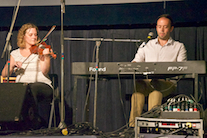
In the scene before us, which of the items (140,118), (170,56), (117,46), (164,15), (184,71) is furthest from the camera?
(117,46)

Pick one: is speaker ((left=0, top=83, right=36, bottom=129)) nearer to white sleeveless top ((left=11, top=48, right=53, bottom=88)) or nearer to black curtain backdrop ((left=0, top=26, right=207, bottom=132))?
white sleeveless top ((left=11, top=48, right=53, bottom=88))

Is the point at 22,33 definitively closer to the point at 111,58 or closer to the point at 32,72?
the point at 32,72

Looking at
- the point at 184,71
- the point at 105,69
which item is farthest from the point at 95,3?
the point at 184,71

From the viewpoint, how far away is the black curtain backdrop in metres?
3.08

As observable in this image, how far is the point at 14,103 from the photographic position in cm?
199

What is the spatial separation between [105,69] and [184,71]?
659 millimetres

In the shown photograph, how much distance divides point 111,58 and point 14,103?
60.9 inches

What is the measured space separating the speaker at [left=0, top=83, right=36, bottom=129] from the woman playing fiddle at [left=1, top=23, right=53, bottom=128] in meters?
0.40

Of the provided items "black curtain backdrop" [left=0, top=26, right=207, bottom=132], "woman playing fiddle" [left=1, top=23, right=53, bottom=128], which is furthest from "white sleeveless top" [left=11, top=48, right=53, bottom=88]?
"black curtain backdrop" [left=0, top=26, right=207, bottom=132]

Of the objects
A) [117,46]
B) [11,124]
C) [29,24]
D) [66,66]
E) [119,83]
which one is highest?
[29,24]

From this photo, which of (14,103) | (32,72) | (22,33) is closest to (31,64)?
(32,72)

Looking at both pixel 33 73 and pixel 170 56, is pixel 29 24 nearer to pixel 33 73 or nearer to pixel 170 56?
pixel 33 73

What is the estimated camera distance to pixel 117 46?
3.22 meters

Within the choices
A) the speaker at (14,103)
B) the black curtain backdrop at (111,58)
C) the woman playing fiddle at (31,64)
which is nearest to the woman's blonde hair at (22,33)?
the woman playing fiddle at (31,64)
